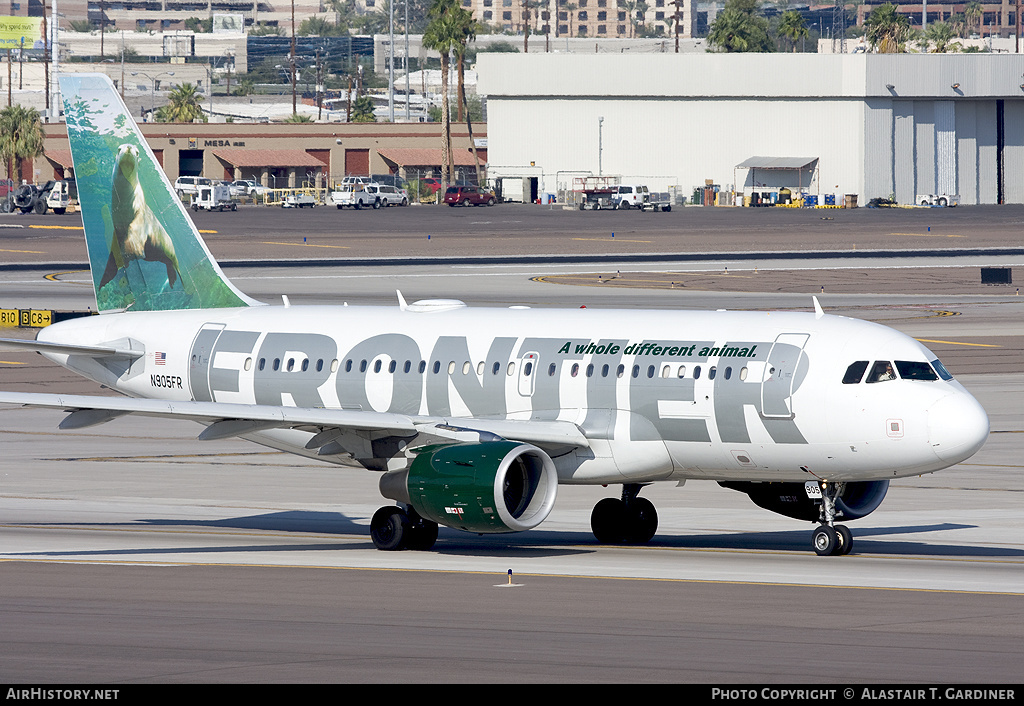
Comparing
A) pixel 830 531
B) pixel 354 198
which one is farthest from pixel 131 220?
pixel 354 198

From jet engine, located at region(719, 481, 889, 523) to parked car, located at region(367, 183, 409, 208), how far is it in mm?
162567

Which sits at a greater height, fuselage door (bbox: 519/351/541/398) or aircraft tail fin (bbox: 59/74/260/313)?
aircraft tail fin (bbox: 59/74/260/313)

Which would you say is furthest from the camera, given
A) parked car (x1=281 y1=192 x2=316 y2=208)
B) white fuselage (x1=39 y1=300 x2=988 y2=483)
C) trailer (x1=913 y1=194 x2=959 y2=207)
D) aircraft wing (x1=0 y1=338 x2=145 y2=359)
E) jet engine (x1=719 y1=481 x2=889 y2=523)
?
parked car (x1=281 y1=192 x2=316 y2=208)

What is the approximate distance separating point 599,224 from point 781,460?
415ft

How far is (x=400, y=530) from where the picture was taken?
2983 centimetres

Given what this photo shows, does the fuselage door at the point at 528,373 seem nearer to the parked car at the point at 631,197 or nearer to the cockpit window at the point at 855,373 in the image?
the cockpit window at the point at 855,373

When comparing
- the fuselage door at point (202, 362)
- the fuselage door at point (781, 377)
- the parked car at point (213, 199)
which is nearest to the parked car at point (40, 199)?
the parked car at point (213, 199)

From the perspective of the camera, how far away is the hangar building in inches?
7402

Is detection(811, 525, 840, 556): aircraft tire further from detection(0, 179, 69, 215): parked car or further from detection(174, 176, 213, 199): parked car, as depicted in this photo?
detection(174, 176, 213, 199): parked car

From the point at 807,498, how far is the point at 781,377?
123 inches

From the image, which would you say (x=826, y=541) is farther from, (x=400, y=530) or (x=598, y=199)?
(x=598, y=199)

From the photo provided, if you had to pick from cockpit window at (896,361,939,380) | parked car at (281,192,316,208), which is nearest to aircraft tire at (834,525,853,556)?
cockpit window at (896,361,939,380)

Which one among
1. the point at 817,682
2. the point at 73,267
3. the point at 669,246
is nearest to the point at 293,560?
the point at 817,682

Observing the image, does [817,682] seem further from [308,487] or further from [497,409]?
[308,487]
